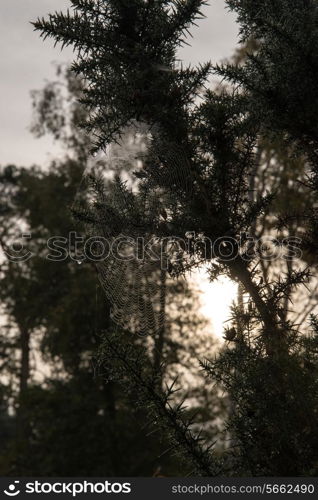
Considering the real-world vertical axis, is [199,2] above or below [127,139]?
below

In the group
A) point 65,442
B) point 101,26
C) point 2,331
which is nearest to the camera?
point 101,26

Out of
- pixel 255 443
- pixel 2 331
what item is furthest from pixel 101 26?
pixel 2 331

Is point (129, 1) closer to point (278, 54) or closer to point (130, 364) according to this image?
point (278, 54)

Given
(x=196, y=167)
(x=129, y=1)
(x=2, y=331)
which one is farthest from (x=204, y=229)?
(x=2, y=331)

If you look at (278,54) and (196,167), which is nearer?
(196,167)

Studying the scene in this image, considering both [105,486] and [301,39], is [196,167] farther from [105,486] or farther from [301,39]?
[105,486]

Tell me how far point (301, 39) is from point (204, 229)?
1.13m

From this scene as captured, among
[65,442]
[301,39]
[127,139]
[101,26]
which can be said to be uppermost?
[65,442]

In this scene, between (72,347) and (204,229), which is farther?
(72,347)

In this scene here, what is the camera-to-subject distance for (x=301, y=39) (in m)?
3.07

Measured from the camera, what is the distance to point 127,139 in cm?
443

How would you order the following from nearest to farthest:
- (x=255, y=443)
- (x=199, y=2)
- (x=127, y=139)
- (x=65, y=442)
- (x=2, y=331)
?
(x=255, y=443) → (x=199, y=2) → (x=127, y=139) → (x=65, y=442) → (x=2, y=331)

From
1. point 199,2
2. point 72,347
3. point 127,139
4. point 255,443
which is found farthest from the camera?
point 72,347

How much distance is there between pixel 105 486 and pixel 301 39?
256 cm
